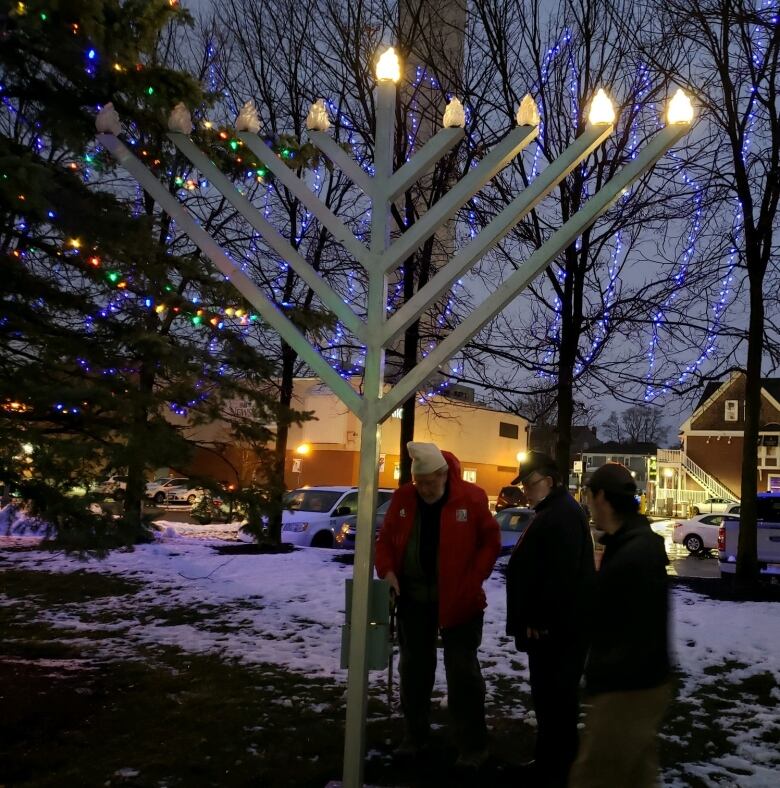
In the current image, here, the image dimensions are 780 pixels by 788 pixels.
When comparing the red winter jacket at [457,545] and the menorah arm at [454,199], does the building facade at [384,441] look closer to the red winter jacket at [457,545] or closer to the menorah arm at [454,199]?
the red winter jacket at [457,545]

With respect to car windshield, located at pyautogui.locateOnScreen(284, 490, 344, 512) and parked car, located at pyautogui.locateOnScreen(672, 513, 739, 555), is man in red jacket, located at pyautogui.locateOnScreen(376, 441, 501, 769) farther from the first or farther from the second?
parked car, located at pyautogui.locateOnScreen(672, 513, 739, 555)

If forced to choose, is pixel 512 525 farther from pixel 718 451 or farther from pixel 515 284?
pixel 718 451

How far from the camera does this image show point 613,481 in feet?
9.69

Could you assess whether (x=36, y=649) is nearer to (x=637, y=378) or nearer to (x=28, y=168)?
(x=28, y=168)

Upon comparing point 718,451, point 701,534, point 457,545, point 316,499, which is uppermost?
point 718,451

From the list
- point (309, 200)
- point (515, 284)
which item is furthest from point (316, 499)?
point (515, 284)

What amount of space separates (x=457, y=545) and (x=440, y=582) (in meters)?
0.22

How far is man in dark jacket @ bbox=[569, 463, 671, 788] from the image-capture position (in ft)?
8.70

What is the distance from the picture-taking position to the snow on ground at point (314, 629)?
4809 millimetres

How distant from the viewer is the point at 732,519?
589 inches

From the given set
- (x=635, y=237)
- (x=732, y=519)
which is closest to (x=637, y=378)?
(x=635, y=237)

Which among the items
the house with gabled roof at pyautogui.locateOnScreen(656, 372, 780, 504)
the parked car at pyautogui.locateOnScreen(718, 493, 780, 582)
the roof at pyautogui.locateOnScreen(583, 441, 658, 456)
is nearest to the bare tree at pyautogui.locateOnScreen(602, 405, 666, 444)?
the roof at pyautogui.locateOnScreen(583, 441, 658, 456)

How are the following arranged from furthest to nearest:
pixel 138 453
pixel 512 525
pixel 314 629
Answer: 1. pixel 512 525
2. pixel 314 629
3. pixel 138 453

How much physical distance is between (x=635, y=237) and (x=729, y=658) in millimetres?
6807
